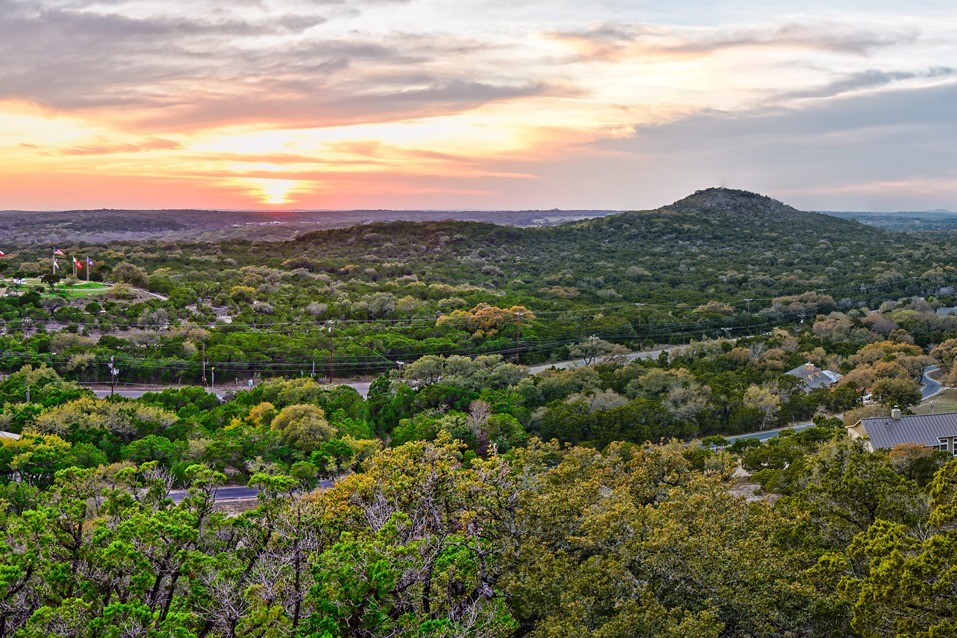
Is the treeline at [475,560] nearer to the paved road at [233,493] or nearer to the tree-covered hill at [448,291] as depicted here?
the paved road at [233,493]

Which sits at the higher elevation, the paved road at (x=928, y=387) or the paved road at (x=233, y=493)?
the paved road at (x=928, y=387)

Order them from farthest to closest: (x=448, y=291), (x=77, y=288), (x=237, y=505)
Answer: (x=448, y=291)
(x=77, y=288)
(x=237, y=505)

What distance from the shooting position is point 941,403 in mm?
39062

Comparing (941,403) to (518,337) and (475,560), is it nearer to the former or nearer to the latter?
(518,337)

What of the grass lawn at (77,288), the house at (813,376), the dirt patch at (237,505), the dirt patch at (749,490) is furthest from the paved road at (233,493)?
the grass lawn at (77,288)

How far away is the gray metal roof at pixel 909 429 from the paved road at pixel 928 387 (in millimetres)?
10894

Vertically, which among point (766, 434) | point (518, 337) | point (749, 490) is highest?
point (518, 337)

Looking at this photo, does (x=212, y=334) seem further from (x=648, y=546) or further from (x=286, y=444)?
(x=648, y=546)

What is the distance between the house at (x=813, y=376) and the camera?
46812 millimetres

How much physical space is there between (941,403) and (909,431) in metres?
11.2

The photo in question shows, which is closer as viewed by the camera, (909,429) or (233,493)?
(909,429)

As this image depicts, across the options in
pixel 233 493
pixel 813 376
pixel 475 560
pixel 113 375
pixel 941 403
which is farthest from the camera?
pixel 113 375

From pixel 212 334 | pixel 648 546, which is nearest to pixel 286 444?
pixel 648 546

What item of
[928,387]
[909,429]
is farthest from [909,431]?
[928,387]
